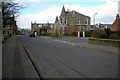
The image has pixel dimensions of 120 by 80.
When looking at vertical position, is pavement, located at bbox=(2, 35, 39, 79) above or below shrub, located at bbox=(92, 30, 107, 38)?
below

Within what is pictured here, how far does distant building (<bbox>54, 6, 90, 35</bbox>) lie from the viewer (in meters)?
72.5

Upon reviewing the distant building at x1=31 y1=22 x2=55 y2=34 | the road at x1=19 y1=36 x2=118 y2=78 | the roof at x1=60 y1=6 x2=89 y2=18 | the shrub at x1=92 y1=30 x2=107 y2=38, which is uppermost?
the roof at x1=60 y1=6 x2=89 y2=18

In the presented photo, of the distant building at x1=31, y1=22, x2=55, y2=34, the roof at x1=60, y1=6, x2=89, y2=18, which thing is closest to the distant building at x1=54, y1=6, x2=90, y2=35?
the roof at x1=60, y1=6, x2=89, y2=18

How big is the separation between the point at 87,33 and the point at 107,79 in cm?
4743

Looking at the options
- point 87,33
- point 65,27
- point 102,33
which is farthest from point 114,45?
point 65,27

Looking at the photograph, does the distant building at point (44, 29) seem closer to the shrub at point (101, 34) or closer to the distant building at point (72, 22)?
the distant building at point (72, 22)

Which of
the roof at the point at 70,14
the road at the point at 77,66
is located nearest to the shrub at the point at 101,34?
the road at the point at 77,66

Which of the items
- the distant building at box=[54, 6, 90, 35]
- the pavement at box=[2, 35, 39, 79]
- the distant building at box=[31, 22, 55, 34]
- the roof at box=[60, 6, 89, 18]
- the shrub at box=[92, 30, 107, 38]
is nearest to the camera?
the pavement at box=[2, 35, 39, 79]

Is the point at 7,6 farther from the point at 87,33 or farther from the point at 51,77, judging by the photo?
the point at 87,33

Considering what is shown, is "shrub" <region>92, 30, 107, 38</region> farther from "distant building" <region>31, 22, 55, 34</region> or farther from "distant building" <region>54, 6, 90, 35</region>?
"distant building" <region>31, 22, 55, 34</region>

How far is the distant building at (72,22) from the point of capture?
7250 centimetres

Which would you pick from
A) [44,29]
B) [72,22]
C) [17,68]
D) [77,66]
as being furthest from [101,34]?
[44,29]

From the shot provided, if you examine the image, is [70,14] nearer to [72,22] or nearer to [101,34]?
[72,22]

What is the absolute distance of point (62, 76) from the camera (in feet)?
23.7
